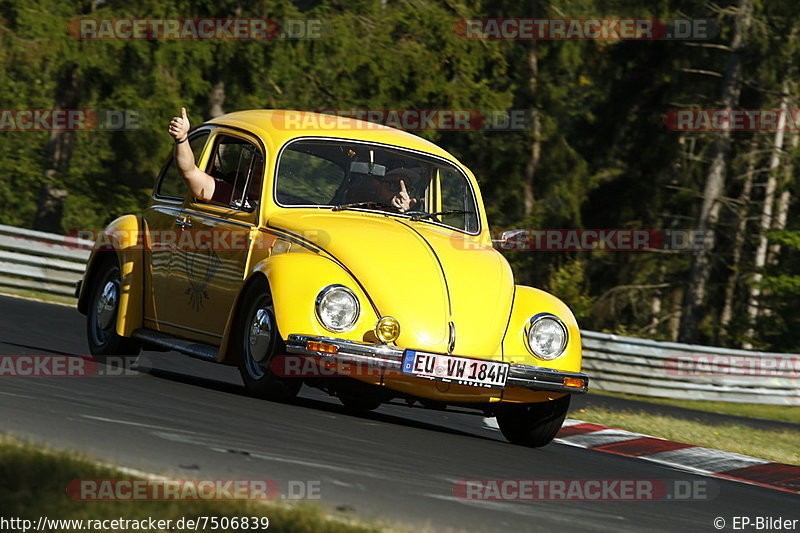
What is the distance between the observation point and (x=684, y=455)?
1032cm

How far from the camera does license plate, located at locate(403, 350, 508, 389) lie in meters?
7.68

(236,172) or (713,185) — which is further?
(713,185)

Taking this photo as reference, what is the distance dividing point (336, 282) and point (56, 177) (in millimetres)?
23589

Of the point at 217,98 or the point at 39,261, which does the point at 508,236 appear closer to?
the point at 39,261

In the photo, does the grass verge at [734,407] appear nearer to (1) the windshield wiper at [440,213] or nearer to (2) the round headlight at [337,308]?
(1) the windshield wiper at [440,213]

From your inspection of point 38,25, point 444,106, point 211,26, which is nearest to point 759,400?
point 444,106

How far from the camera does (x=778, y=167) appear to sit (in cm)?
3297

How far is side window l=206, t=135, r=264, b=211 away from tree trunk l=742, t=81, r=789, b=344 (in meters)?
24.4

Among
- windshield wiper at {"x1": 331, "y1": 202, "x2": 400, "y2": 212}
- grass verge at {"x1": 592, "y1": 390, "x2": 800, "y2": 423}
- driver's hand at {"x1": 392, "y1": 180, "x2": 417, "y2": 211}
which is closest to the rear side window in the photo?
windshield wiper at {"x1": 331, "y1": 202, "x2": 400, "y2": 212}

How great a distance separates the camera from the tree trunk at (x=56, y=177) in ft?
97.7

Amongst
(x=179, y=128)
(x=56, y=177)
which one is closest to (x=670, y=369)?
(x=179, y=128)

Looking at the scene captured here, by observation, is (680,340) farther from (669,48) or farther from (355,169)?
(355,169)

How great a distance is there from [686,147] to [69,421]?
32.9 m

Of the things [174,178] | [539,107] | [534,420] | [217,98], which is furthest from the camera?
[539,107]
